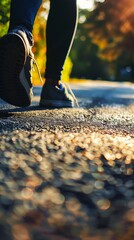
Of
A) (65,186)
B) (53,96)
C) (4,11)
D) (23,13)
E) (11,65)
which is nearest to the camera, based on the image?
(65,186)

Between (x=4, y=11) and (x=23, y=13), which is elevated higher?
(x=23, y=13)

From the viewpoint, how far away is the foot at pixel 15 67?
182 centimetres

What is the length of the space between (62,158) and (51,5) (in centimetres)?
170

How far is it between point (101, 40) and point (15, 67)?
30.3 m

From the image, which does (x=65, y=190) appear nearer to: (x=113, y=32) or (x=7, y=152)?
(x=7, y=152)

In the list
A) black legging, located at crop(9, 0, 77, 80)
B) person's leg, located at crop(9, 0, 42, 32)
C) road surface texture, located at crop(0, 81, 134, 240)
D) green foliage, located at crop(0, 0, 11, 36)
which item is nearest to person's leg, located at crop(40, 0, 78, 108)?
black legging, located at crop(9, 0, 77, 80)

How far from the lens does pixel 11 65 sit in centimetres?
185

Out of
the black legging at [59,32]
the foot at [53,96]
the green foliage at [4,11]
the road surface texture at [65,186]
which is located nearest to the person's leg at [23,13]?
the black legging at [59,32]

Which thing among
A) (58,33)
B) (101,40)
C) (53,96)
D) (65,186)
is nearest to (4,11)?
(58,33)

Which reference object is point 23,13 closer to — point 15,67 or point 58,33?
point 15,67

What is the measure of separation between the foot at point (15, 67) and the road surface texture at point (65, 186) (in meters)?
0.49

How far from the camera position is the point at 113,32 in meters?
31.0

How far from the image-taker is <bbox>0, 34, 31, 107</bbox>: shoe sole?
1.81m

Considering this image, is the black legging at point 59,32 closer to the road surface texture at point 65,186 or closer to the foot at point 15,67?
the foot at point 15,67
